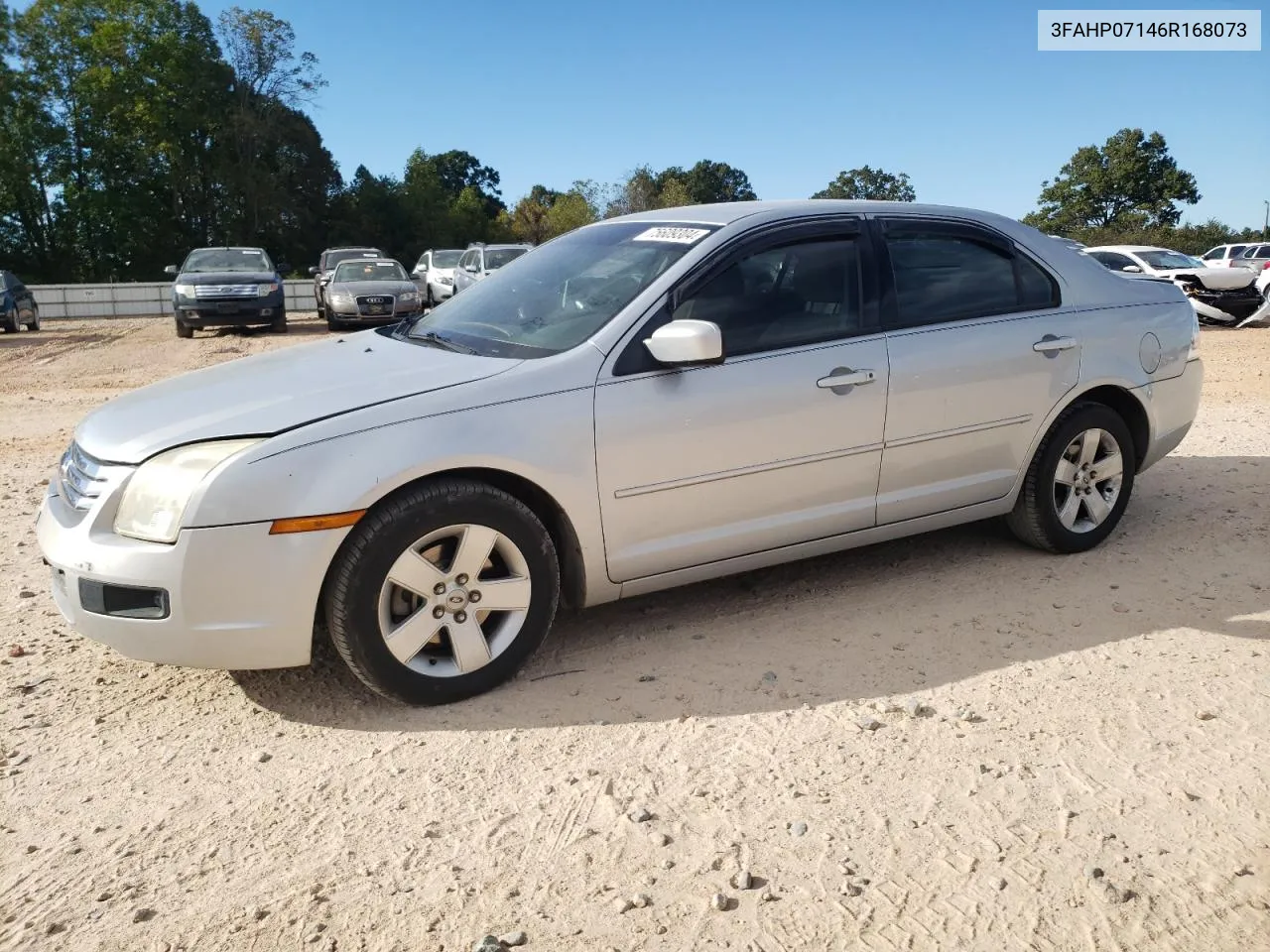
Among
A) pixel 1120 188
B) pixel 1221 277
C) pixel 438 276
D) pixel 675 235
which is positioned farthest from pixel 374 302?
pixel 1120 188

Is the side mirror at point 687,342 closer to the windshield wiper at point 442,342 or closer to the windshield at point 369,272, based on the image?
the windshield wiper at point 442,342

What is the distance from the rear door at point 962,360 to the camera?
453 centimetres

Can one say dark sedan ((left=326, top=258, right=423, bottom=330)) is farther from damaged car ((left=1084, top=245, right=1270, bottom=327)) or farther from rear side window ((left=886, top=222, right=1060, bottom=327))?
rear side window ((left=886, top=222, right=1060, bottom=327))

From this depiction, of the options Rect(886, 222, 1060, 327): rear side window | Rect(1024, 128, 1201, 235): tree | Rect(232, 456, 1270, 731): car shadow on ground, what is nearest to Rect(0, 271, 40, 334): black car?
Rect(232, 456, 1270, 731): car shadow on ground

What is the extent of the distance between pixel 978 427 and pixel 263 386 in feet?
9.53

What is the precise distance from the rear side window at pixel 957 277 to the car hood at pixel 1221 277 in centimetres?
1751

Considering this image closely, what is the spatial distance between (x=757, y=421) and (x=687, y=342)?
19.1 inches

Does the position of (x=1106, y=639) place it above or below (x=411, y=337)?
below

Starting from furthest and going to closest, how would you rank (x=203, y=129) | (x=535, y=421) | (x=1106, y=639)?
(x=203, y=129) < (x=1106, y=639) < (x=535, y=421)

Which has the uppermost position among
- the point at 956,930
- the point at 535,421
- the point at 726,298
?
the point at 726,298

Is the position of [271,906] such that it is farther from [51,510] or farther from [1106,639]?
[1106,639]

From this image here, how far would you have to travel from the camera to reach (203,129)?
51438 mm

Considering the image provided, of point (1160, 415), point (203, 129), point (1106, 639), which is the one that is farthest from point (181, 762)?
point (203, 129)

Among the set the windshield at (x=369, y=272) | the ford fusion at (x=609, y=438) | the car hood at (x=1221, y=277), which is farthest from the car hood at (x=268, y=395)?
the car hood at (x=1221, y=277)
